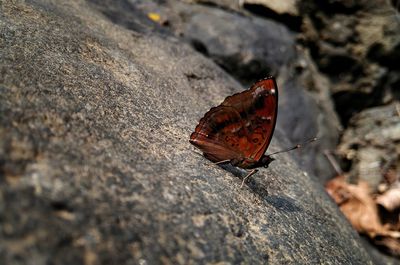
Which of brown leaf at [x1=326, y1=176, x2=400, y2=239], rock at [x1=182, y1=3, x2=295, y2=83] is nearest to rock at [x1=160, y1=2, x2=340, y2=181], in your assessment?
rock at [x1=182, y1=3, x2=295, y2=83]

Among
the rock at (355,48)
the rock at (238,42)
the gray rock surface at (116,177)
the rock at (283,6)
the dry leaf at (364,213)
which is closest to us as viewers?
the gray rock surface at (116,177)

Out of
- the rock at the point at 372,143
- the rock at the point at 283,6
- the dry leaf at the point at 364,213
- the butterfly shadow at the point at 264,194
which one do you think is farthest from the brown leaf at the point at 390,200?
the rock at the point at 283,6

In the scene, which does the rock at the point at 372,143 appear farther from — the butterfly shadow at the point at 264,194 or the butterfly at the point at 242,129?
the butterfly at the point at 242,129

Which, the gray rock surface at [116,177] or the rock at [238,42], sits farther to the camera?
the rock at [238,42]

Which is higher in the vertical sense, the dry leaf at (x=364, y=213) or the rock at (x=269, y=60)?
the rock at (x=269, y=60)

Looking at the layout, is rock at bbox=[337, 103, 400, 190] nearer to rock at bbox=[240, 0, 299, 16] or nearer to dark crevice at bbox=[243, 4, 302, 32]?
dark crevice at bbox=[243, 4, 302, 32]

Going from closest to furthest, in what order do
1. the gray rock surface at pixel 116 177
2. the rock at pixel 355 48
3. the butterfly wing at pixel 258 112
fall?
the gray rock surface at pixel 116 177, the butterfly wing at pixel 258 112, the rock at pixel 355 48

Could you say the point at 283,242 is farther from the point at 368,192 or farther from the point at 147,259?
the point at 368,192
